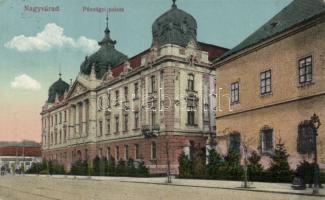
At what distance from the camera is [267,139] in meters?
27.3

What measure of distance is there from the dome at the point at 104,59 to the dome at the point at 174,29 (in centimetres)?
1087

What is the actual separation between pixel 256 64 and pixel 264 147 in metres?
5.05

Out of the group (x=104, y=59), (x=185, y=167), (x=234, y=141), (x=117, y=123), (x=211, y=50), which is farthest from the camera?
(x=104, y=59)

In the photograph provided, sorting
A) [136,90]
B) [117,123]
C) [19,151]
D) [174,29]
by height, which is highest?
[174,29]

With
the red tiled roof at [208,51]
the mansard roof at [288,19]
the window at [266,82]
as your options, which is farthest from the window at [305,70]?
the red tiled roof at [208,51]

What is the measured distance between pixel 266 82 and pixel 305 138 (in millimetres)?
4741

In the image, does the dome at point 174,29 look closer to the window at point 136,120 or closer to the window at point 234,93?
the window at point 136,120

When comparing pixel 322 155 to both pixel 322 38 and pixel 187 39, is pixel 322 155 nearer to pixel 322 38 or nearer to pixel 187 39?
pixel 322 38

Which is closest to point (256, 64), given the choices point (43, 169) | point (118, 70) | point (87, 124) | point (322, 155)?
point (322, 155)

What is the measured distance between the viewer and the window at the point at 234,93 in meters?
30.7

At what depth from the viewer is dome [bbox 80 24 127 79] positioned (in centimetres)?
5288

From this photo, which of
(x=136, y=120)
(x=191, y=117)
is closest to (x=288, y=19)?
(x=191, y=117)

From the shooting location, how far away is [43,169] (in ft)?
203

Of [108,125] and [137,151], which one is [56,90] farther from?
[137,151]
